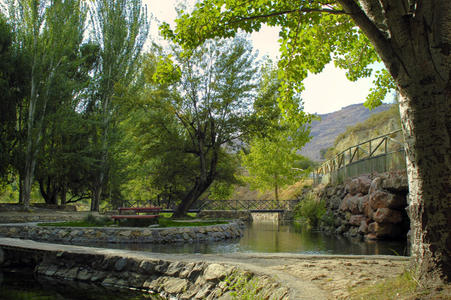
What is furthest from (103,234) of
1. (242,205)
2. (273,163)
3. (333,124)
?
(333,124)

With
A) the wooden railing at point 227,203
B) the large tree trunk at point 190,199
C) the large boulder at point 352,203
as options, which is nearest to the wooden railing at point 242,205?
the wooden railing at point 227,203

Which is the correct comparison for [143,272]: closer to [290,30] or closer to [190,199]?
[290,30]

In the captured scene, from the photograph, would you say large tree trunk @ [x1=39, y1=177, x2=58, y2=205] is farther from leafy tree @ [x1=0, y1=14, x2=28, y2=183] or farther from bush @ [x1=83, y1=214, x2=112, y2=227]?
bush @ [x1=83, y1=214, x2=112, y2=227]

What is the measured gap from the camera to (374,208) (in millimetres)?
12742

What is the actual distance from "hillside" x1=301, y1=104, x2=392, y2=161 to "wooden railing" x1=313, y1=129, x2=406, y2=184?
101 metres

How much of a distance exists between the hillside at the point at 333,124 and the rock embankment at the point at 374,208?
105 metres

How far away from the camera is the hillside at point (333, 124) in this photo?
12762 centimetres

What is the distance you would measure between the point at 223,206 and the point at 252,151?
19.1 feet

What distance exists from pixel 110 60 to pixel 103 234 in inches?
505

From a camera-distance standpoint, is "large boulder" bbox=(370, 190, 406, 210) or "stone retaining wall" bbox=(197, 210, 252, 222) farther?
"stone retaining wall" bbox=(197, 210, 252, 222)

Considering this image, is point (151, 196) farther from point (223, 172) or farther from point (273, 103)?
point (273, 103)

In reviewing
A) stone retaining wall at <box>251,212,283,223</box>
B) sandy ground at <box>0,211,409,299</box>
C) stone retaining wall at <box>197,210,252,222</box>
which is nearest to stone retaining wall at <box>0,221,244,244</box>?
sandy ground at <box>0,211,409,299</box>

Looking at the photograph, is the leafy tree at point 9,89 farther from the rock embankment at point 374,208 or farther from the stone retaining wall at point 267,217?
the stone retaining wall at point 267,217

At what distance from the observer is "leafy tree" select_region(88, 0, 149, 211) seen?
22.1 metres
